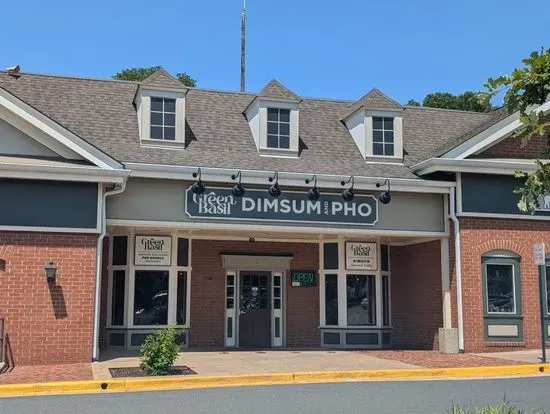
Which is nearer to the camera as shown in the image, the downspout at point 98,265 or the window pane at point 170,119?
the downspout at point 98,265

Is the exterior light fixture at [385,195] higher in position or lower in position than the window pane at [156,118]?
lower

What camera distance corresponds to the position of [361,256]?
19062 millimetres

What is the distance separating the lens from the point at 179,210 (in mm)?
15570

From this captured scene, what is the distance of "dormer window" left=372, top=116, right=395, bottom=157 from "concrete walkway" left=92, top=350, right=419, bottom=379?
5.42 meters

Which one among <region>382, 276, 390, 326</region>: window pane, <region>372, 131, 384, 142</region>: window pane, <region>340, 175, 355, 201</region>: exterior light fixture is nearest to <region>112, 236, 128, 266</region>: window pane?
<region>340, 175, 355, 201</region>: exterior light fixture

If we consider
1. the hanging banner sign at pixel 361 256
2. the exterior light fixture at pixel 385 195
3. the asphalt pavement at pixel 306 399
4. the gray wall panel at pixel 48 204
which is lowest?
the asphalt pavement at pixel 306 399

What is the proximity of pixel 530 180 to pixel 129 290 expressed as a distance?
13.1 m

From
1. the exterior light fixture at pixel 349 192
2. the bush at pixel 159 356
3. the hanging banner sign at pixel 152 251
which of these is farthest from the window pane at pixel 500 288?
the bush at pixel 159 356

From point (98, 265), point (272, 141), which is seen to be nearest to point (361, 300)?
point (272, 141)

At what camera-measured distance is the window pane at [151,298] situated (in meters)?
17.5

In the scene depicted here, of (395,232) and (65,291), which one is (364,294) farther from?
(65,291)

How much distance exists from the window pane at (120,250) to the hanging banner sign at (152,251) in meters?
0.33

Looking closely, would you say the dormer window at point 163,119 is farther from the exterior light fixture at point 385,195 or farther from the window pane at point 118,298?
the exterior light fixture at point 385,195

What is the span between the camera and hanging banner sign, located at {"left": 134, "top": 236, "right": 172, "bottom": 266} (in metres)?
17.5
